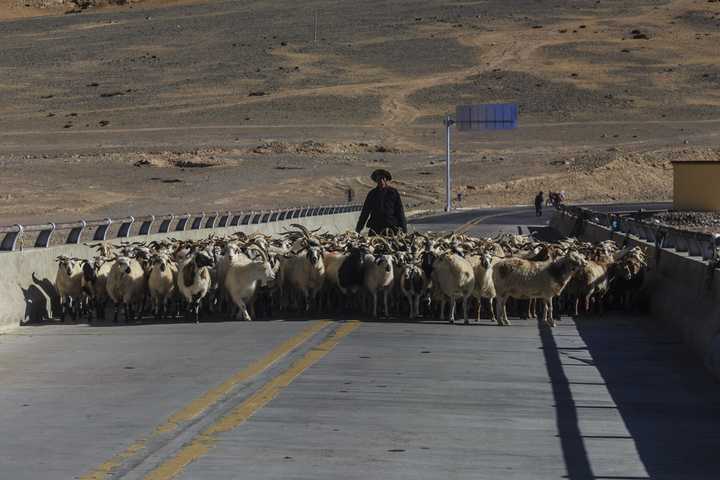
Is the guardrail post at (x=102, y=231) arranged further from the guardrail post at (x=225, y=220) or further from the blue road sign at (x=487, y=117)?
the blue road sign at (x=487, y=117)

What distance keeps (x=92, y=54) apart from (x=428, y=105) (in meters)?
44.0

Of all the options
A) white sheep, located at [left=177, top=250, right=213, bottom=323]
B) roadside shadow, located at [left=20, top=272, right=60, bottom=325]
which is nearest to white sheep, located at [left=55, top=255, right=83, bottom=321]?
roadside shadow, located at [left=20, top=272, right=60, bottom=325]

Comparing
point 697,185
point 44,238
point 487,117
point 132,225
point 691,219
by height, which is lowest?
point 691,219

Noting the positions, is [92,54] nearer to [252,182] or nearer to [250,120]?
[250,120]

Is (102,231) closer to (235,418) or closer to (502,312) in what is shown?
(502,312)

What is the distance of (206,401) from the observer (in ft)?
37.5

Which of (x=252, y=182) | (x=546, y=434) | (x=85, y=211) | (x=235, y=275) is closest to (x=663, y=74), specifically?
(x=252, y=182)

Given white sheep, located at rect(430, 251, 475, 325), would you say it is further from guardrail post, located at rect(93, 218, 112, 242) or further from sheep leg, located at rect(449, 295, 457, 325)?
guardrail post, located at rect(93, 218, 112, 242)

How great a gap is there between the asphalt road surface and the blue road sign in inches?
2817

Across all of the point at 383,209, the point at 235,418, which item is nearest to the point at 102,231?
the point at 383,209

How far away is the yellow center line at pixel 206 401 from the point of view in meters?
8.87

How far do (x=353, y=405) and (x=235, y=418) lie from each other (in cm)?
110

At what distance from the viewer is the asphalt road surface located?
9.08 metres

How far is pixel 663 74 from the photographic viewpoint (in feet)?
436
